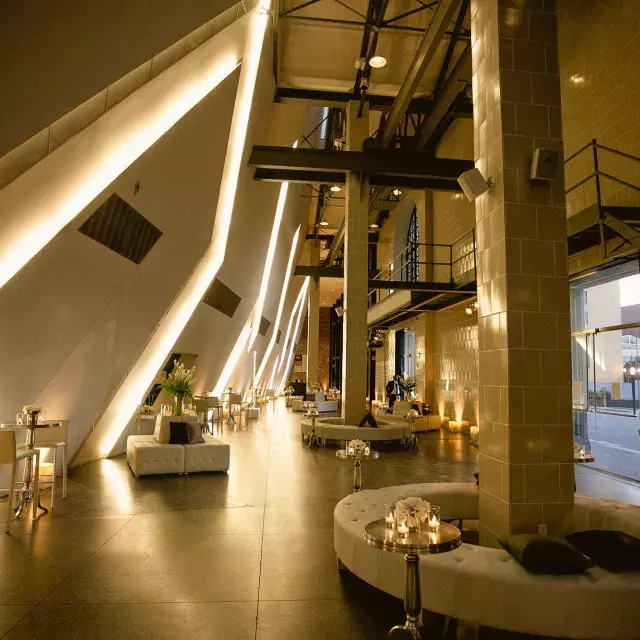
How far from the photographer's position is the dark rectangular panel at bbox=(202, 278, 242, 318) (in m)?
11.2

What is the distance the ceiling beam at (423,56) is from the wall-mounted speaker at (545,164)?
412 centimetres

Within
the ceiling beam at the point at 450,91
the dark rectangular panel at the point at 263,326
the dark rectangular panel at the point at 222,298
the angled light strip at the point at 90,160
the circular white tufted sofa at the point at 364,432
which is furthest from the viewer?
the dark rectangular panel at the point at 263,326

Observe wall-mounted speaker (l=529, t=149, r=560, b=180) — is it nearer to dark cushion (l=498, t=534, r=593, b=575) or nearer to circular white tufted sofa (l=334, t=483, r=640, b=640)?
dark cushion (l=498, t=534, r=593, b=575)

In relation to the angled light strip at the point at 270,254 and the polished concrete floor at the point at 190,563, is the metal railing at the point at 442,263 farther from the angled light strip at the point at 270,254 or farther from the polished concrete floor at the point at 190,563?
the polished concrete floor at the point at 190,563

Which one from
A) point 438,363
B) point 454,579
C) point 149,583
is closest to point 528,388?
point 454,579

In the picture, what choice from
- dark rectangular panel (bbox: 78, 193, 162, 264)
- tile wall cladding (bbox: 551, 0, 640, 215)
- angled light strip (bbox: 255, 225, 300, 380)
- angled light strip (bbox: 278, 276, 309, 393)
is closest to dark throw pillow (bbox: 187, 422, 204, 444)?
dark rectangular panel (bbox: 78, 193, 162, 264)

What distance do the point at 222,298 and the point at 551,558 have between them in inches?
395

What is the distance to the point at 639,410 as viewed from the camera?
7.95 meters

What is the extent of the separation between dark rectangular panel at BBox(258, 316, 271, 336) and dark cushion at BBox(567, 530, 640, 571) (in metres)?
16.8

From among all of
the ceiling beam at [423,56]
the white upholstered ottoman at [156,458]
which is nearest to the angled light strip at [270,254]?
the ceiling beam at [423,56]

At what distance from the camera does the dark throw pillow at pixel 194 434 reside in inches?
322

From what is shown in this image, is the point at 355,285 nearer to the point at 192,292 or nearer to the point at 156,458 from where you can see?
the point at 192,292

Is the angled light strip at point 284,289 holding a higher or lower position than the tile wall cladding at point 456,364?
higher

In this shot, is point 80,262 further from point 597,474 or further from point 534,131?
point 597,474
